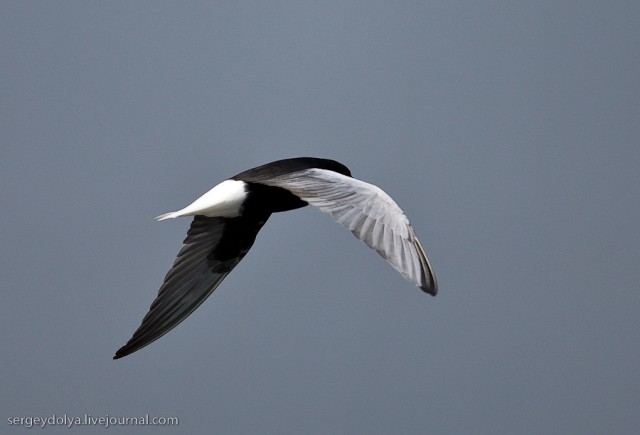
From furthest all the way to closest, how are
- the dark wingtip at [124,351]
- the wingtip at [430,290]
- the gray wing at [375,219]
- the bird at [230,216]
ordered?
the dark wingtip at [124,351] → the bird at [230,216] → the gray wing at [375,219] → the wingtip at [430,290]

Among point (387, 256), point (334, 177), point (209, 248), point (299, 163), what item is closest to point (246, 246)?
point (209, 248)

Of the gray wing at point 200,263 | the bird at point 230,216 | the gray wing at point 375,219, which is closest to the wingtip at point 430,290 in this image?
the gray wing at point 375,219

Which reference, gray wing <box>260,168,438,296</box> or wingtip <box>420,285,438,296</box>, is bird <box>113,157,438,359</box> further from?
wingtip <box>420,285,438,296</box>

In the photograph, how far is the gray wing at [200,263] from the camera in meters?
9.80

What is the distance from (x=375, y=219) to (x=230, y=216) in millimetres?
2871

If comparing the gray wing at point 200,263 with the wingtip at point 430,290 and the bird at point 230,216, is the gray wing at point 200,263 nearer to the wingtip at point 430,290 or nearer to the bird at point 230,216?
the bird at point 230,216

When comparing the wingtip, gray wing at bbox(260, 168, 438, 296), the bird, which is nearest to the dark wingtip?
the bird

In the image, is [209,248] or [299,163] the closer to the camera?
[299,163]

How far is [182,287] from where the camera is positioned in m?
9.91

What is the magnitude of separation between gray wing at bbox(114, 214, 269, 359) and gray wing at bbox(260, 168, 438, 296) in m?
1.83

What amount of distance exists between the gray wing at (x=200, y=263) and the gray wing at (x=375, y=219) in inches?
72.2

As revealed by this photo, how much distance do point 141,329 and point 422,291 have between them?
3.85m

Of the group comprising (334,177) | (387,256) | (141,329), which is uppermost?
(334,177)

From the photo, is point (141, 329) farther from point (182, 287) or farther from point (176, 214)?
point (176, 214)
